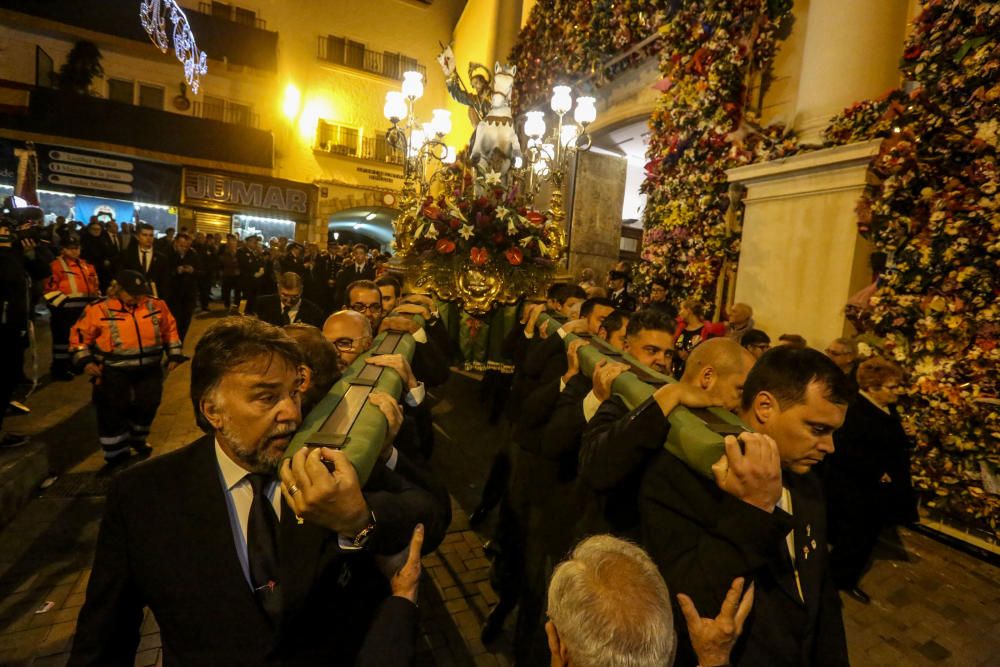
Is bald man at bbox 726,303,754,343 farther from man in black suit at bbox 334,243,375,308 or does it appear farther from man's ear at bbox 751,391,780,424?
man in black suit at bbox 334,243,375,308

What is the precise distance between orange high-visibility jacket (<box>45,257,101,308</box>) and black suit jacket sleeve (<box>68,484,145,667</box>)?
7149 mm

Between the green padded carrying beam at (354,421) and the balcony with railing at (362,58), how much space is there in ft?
70.8

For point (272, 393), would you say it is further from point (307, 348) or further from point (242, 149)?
point (242, 149)

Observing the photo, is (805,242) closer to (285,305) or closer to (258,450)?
(285,305)

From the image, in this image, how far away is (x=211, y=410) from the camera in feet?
4.60

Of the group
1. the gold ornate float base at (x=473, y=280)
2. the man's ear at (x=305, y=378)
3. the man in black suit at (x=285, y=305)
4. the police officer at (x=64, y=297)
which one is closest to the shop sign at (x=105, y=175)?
the police officer at (x=64, y=297)

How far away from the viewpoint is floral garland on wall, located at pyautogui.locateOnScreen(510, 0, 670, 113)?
28.2 ft

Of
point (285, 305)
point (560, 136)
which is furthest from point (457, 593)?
point (560, 136)

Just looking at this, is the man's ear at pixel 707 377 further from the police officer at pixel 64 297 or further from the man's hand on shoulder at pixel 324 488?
the police officer at pixel 64 297

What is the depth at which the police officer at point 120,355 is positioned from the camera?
4195mm

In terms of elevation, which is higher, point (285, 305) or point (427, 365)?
point (285, 305)

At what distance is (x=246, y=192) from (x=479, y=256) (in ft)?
59.6

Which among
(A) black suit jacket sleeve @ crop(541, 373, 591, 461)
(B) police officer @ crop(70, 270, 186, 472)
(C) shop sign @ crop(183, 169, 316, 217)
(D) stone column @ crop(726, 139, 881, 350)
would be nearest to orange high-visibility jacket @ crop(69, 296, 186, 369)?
(B) police officer @ crop(70, 270, 186, 472)

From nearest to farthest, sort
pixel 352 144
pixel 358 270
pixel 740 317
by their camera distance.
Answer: pixel 740 317 → pixel 358 270 → pixel 352 144
